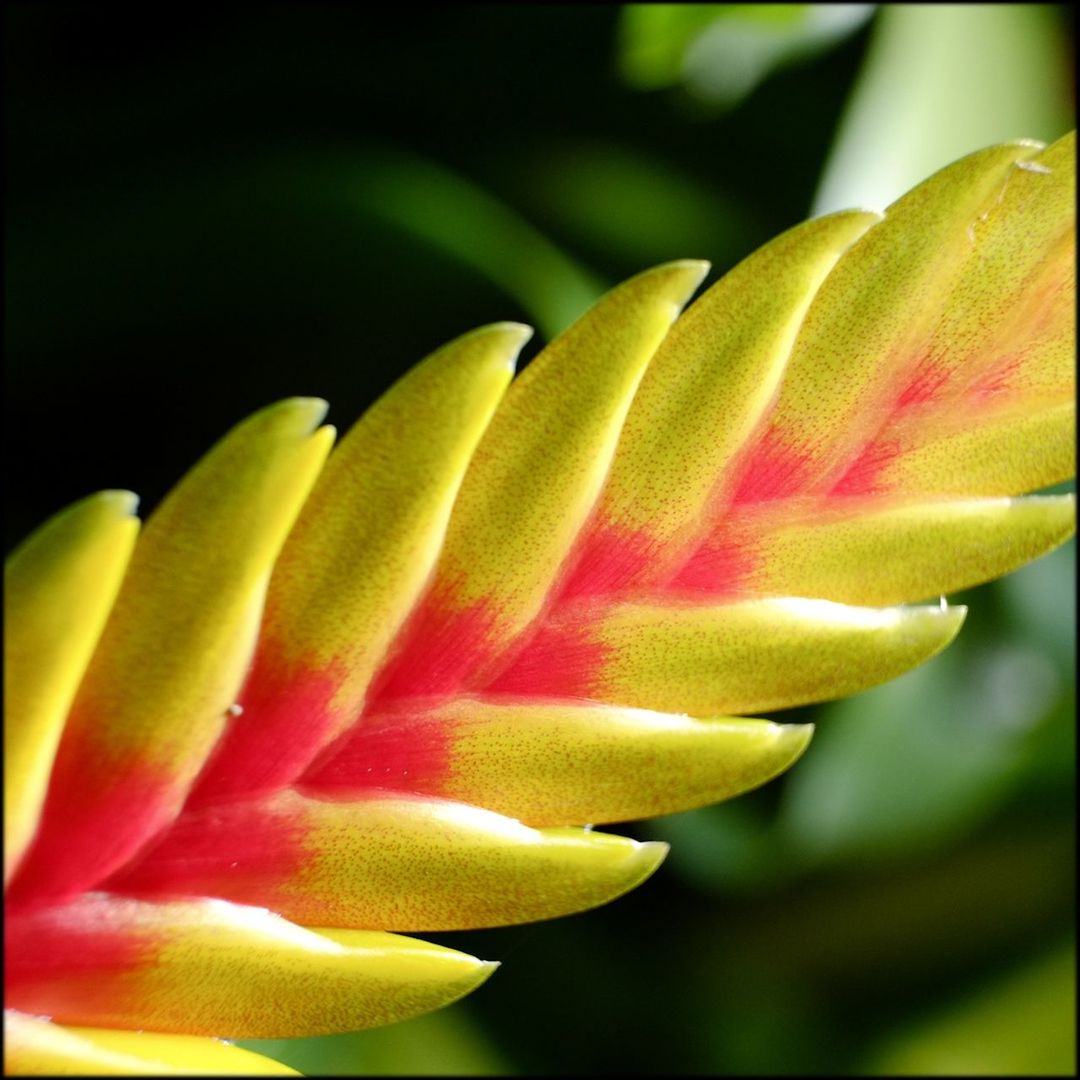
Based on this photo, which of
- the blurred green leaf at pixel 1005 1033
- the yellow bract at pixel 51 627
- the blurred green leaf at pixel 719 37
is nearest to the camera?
the yellow bract at pixel 51 627

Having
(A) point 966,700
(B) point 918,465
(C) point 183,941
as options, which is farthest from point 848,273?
(A) point 966,700

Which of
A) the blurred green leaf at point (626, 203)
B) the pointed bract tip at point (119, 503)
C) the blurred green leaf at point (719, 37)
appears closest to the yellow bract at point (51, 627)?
the pointed bract tip at point (119, 503)

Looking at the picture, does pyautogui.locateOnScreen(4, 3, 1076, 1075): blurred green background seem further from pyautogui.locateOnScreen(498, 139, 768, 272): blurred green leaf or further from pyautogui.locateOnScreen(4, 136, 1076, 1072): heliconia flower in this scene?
pyautogui.locateOnScreen(4, 136, 1076, 1072): heliconia flower

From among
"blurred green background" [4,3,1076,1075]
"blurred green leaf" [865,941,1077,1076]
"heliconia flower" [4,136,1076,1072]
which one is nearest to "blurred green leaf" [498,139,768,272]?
"blurred green background" [4,3,1076,1075]

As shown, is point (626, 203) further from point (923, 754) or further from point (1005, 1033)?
point (1005, 1033)

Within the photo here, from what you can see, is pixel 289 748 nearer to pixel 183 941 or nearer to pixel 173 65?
pixel 183 941

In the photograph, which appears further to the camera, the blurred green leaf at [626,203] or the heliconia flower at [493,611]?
the blurred green leaf at [626,203]

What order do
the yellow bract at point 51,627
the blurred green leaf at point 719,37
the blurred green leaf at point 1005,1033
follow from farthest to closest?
the blurred green leaf at point 1005,1033 < the blurred green leaf at point 719,37 < the yellow bract at point 51,627

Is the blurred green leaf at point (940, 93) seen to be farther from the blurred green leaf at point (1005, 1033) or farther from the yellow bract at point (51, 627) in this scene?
the yellow bract at point (51, 627)
